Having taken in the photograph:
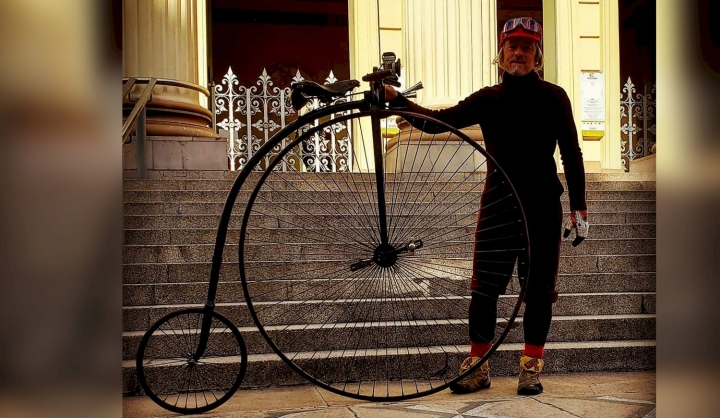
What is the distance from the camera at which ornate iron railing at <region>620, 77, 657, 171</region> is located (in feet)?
38.7

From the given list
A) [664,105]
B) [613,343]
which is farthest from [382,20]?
[664,105]

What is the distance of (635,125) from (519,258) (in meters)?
8.89

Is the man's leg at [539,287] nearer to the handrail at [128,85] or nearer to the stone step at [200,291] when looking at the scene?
the stone step at [200,291]

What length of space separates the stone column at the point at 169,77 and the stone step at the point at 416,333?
151 inches

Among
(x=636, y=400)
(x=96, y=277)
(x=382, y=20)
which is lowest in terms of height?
(x=636, y=400)

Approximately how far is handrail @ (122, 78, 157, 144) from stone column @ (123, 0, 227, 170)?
0.33 meters

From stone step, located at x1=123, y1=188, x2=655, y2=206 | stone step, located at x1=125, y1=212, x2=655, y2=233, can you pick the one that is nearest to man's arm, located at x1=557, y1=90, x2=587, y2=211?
stone step, located at x1=125, y1=212, x2=655, y2=233

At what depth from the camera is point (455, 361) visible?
14.7ft

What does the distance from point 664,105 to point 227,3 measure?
15237 mm

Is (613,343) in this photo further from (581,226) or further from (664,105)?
(664,105)

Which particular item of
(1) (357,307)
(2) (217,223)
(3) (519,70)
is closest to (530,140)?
(3) (519,70)

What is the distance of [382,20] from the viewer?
12.4 meters

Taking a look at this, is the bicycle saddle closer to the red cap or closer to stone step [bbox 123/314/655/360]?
the red cap

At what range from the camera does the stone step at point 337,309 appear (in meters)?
4.71
